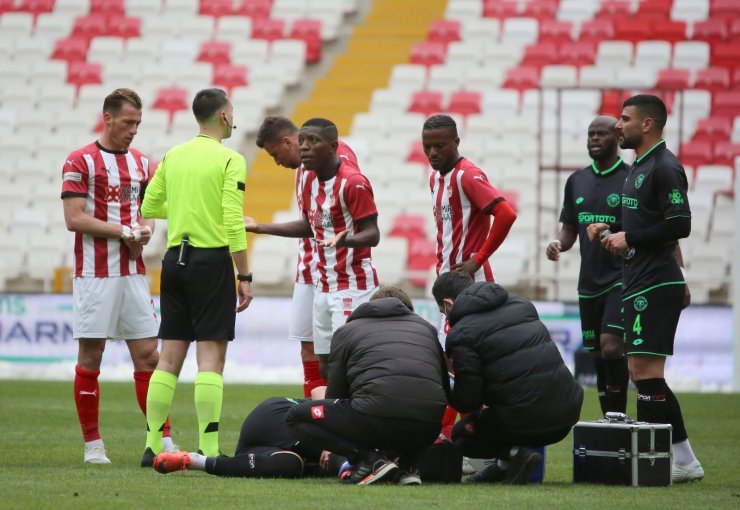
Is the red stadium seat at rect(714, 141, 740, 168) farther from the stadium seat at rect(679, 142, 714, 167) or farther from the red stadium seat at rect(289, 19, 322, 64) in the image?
the red stadium seat at rect(289, 19, 322, 64)

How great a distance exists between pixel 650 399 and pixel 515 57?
17.2m

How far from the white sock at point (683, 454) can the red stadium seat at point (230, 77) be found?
56.5ft

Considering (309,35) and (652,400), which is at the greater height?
(309,35)

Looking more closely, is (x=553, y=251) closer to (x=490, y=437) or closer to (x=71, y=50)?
(x=490, y=437)

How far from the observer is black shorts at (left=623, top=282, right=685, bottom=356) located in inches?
277

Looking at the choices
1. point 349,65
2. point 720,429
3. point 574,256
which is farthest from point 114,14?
point 720,429

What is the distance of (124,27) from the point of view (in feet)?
84.7

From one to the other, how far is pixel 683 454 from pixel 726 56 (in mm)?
16996

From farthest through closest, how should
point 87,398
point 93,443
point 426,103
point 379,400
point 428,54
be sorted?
point 428,54 < point 426,103 < point 87,398 < point 93,443 < point 379,400

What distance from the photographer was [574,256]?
726 inches

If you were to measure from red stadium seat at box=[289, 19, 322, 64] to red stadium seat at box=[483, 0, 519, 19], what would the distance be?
341cm

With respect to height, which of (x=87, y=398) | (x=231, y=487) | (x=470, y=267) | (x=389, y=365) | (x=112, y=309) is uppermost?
(x=470, y=267)

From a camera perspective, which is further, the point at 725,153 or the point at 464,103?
the point at 464,103

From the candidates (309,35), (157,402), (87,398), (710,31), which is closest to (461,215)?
(157,402)
